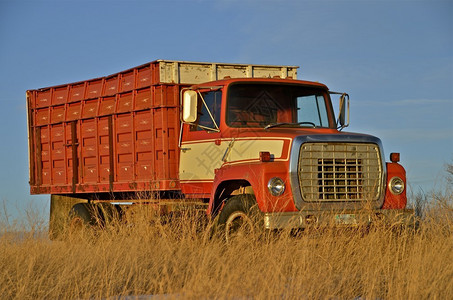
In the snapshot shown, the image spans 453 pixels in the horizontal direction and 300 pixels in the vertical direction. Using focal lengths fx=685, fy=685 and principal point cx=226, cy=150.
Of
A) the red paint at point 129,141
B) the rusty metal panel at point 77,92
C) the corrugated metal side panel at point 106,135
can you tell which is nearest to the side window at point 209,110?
the red paint at point 129,141

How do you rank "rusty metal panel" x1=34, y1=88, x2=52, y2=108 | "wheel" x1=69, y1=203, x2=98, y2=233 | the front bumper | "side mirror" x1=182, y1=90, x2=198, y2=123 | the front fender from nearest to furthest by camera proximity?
the front bumper < the front fender < "side mirror" x1=182, y1=90, x2=198, y2=123 < "wheel" x1=69, y1=203, x2=98, y2=233 < "rusty metal panel" x1=34, y1=88, x2=52, y2=108

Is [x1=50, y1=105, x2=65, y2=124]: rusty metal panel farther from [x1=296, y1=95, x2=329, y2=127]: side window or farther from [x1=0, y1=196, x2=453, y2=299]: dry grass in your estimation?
[x1=296, y1=95, x2=329, y2=127]: side window

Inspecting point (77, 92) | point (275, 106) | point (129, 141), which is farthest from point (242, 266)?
point (77, 92)

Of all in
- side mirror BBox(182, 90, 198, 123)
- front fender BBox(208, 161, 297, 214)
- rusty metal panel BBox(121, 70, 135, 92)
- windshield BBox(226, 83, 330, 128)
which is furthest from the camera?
rusty metal panel BBox(121, 70, 135, 92)

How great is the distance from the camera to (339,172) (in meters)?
9.12

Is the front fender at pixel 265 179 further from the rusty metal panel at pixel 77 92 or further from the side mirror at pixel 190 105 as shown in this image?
the rusty metal panel at pixel 77 92

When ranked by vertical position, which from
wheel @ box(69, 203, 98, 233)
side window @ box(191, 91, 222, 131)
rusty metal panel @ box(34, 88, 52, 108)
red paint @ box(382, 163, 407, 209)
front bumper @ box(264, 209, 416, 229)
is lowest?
wheel @ box(69, 203, 98, 233)

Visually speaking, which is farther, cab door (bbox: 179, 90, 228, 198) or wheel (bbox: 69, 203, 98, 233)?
wheel (bbox: 69, 203, 98, 233)

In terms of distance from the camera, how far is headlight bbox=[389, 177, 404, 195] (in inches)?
373

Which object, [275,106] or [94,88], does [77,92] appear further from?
[275,106]

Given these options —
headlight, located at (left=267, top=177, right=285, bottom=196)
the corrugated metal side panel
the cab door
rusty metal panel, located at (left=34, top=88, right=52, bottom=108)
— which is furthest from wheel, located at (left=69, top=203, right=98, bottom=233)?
headlight, located at (left=267, top=177, right=285, bottom=196)

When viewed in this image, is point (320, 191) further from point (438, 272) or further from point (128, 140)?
point (128, 140)

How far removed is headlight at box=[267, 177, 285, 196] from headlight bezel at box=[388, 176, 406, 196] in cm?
175

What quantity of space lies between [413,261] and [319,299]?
174cm
